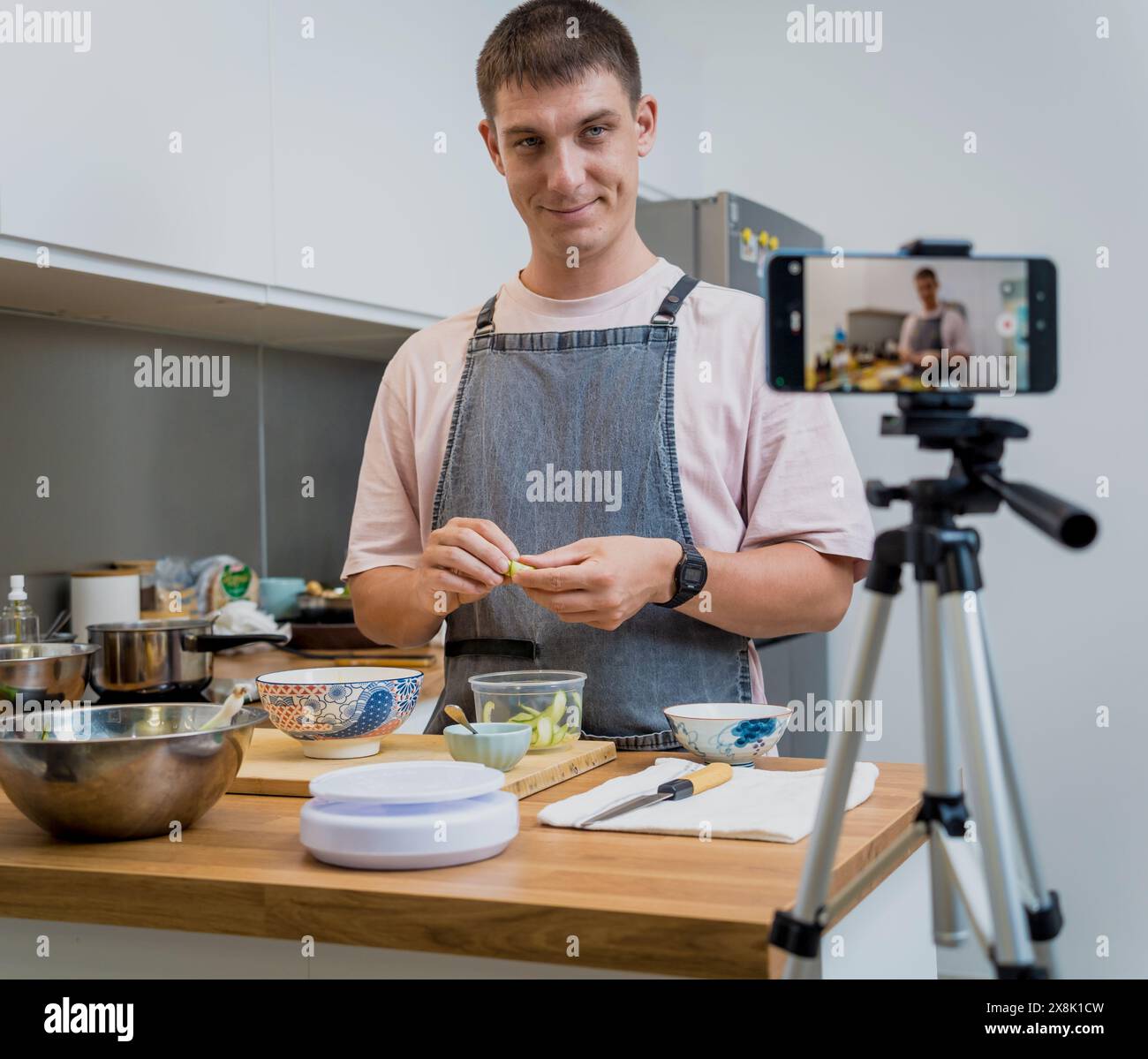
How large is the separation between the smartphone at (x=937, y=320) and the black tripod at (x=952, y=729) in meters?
0.02

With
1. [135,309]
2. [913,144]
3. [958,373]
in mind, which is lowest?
[958,373]

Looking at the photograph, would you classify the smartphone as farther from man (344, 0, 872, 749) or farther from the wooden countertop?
man (344, 0, 872, 749)

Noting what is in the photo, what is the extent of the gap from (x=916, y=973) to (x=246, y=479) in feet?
6.21

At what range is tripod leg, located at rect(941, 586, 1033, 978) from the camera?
0.68 m

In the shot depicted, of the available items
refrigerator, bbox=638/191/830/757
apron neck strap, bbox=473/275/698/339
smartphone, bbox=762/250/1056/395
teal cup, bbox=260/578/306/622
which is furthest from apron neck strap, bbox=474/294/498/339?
refrigerator, bbox=638/191/830/757

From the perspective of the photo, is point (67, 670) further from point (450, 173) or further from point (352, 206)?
point (450, 173)

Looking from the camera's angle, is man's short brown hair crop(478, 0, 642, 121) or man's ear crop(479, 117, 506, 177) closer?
man's short brown hair crop(478, 0, 642, 121)

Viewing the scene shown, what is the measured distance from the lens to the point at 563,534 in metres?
1.49

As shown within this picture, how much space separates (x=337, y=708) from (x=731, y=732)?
0.38m

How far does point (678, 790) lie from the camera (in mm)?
1116

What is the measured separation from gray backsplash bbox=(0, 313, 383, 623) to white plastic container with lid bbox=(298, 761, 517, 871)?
139 centimetres

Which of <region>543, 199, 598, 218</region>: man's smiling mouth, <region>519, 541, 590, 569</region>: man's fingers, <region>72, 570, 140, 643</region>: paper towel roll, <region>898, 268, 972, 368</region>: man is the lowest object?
<region>72, 570, 140, 643</region>: paper towel roll

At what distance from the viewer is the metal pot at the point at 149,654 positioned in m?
1.75
